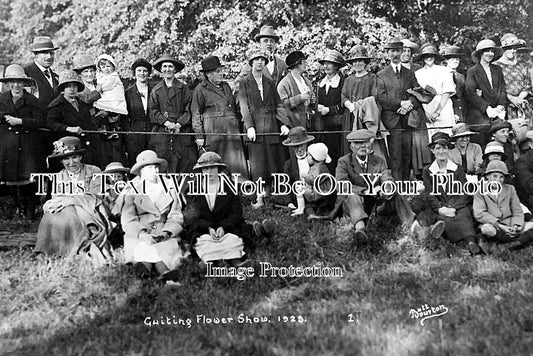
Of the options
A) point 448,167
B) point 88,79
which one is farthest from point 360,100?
point 88,79

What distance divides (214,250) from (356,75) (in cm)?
266

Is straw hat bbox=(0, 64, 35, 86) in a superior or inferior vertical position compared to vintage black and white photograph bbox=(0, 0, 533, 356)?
superior

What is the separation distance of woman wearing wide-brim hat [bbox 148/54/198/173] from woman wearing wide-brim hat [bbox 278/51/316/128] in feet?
3.35

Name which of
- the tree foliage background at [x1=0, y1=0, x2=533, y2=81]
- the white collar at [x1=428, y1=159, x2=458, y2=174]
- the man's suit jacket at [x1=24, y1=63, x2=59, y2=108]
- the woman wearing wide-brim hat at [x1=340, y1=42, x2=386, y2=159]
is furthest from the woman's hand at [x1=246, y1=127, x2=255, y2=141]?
the man's suit jacket at [x1=24, y1=63, x2=59, y2=108]

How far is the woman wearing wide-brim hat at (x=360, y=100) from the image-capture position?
7.07 m

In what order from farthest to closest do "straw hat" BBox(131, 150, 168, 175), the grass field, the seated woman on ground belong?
"straw hat" BBox(131, 150, 168, 175) < the seated woman on ground < the grass field

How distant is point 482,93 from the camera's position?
735 centimetres

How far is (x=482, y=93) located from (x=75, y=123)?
14.0 ft

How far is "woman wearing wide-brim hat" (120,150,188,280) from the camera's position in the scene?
557cm

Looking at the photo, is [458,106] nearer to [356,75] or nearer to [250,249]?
[356,75]

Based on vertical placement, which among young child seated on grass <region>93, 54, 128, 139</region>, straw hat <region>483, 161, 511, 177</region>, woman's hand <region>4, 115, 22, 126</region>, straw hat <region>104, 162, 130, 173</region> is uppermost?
young child seated on grass <region>93, 54, 128, 139</region>

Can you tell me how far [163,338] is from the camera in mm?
4961

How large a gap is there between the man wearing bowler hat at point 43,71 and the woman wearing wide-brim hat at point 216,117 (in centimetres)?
143

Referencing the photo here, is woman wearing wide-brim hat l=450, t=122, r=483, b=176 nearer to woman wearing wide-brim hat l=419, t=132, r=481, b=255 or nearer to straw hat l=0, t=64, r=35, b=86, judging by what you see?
woman wearing wide-brim hat l=419, t=132, r=481, b=255
